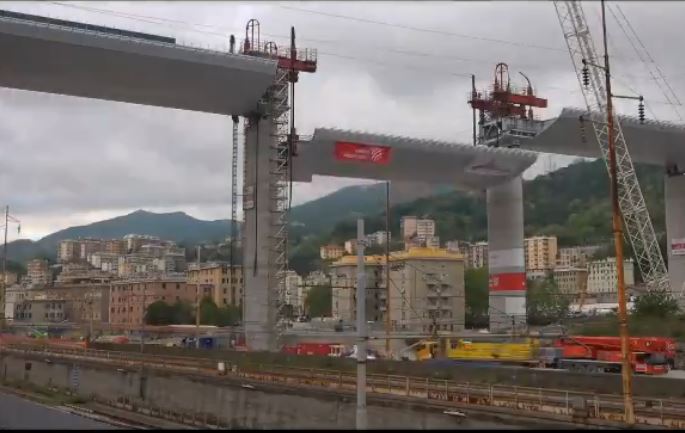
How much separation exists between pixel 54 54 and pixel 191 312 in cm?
5377

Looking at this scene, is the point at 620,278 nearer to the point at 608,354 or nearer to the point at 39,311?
the point at 608,354

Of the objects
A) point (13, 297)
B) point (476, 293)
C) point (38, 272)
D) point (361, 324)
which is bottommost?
point (361, 324)

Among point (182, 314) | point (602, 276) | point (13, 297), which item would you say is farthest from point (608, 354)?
point (602, 276)

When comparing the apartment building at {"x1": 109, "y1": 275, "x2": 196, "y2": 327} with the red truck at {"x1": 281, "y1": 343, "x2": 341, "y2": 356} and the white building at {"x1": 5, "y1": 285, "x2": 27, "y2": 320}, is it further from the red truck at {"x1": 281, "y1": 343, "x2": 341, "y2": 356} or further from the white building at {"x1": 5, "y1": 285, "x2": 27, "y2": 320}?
the red truck at {"x1": 281, "y1": 343, "x2": 341, "y2": 356}

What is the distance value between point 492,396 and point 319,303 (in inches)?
4110

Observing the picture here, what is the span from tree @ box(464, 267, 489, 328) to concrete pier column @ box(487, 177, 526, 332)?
144 feet

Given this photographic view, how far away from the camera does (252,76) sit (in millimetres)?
47906

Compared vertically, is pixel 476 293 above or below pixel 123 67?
below

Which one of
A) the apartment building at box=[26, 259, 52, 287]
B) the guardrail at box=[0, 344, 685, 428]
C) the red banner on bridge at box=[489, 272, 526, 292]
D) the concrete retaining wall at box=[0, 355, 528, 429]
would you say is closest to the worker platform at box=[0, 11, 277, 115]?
the concrete retaining wall at box=[0, 355, 528, 429]

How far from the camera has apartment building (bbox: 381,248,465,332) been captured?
103188mm

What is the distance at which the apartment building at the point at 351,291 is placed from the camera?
101500 millimetres

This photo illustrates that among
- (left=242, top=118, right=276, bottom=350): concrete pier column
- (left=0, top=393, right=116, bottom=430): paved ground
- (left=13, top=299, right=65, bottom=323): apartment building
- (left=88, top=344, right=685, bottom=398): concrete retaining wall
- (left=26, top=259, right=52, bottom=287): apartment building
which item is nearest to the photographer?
(left=0, top=393, right=116, bottom=430): paved ground

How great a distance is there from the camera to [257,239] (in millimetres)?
50156

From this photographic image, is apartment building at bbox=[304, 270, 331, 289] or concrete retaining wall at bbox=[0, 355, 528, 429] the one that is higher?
apartment building at bbox=[304, 270, 331, 289]
